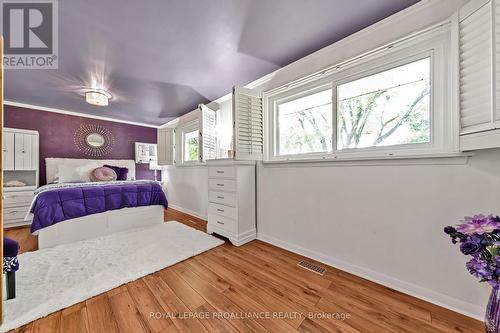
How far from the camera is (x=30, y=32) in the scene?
1665 millimetres

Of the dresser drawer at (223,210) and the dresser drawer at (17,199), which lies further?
the dresser drawer at (17,199)

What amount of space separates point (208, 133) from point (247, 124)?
1.11 m

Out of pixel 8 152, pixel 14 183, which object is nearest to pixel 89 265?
pixel 14 183

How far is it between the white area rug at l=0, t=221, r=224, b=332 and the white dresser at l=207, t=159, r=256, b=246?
239 millimetres

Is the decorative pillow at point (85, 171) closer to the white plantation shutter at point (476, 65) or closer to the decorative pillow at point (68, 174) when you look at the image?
the decorative pillow at point (68, 174)

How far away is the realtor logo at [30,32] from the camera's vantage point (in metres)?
1.43

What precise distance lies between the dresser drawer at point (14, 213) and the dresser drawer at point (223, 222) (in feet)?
11.3

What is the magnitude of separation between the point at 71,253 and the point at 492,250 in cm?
334

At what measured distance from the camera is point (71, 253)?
6.43ft

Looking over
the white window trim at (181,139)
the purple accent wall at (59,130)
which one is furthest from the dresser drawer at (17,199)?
the white window trim at (181,139)

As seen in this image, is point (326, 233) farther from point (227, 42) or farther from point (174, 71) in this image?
point (174, 71)

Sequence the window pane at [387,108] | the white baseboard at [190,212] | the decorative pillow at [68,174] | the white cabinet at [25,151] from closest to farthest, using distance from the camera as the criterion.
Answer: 1. the window pane at [387,108]
2. the white cabinet at [25,151]
3. the white baseboard at [190,212]
4. the decorative pillow at [68,174]

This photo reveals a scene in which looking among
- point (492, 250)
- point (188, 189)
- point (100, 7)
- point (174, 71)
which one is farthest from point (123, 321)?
point (188, 189)

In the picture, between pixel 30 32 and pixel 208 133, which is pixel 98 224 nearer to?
pixel 208 133
